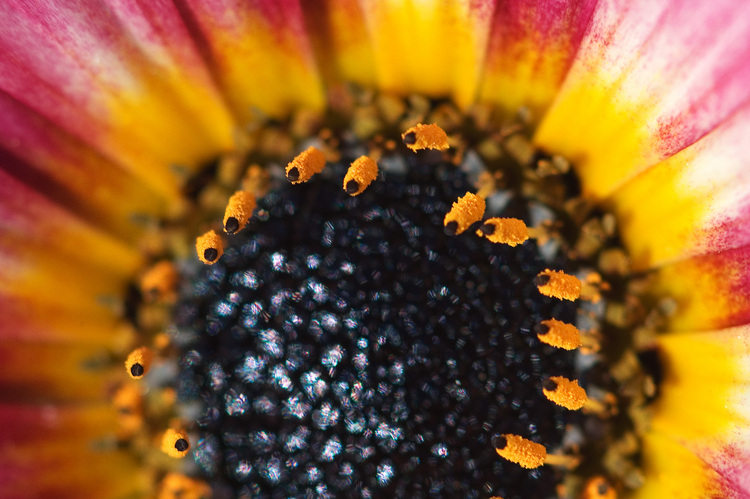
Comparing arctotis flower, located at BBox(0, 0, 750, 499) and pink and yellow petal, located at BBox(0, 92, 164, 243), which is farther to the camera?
pink and yellow petal, located at BBox(0, 92, 164, 243)

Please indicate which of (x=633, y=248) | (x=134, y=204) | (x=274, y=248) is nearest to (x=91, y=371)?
(x=134, y=204)

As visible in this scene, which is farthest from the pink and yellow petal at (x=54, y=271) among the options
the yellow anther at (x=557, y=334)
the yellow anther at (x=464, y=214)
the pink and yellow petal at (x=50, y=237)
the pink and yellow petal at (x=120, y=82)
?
the yellow anther at (x=557, y=334)

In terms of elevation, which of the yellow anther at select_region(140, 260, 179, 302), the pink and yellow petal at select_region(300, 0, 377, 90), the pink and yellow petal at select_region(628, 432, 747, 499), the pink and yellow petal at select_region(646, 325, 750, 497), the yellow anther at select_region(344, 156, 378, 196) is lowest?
the pink and yellow petal at select_region(628, 432, 747, 499)

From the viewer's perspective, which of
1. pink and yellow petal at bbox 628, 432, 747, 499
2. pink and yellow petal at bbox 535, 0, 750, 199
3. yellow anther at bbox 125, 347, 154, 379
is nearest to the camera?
pink and yellow petal at bbox 535, 0, 750, 199

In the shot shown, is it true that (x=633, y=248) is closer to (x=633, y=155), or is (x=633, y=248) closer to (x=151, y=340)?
(x=633, y=155)

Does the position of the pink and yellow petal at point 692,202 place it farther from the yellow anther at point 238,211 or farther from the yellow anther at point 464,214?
the yellow anther at point 238,211

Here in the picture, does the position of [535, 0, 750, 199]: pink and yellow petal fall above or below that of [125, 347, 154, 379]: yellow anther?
above

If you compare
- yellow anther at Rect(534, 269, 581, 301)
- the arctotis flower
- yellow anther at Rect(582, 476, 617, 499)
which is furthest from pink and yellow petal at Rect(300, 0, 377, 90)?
yellow anther at Rect(582, 476, 617, 499)

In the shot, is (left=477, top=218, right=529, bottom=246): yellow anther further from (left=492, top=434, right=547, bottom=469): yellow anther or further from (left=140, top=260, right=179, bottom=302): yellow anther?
(left=140, top=260, right=179, bottom=302): yellow anther
